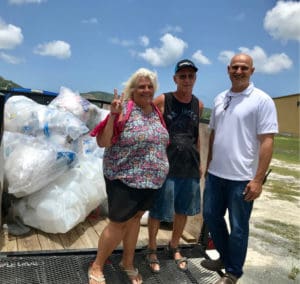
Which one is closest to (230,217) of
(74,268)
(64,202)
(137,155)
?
(137,155)

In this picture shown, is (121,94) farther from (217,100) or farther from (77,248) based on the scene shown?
(77,248)

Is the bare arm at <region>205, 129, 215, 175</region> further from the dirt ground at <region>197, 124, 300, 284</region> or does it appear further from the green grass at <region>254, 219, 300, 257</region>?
the green grass at <region>254, 219, 300, 257</region>

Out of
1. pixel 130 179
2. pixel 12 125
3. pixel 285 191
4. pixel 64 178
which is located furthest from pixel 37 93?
pixel 285 191

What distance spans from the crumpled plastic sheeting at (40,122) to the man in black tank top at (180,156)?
3.44ft

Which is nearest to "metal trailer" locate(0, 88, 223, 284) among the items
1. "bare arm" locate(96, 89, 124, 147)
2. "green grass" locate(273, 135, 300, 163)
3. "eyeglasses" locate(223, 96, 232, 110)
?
"bare arm" locate(96, 89, 124, 147)

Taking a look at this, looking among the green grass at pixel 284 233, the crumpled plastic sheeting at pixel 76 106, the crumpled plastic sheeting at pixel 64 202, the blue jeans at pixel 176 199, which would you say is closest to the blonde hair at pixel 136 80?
the blue jeans at pixel 176 199

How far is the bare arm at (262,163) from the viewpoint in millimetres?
2727

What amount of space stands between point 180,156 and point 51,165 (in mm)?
1027

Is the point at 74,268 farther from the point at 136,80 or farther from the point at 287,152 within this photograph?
the point at 287,152

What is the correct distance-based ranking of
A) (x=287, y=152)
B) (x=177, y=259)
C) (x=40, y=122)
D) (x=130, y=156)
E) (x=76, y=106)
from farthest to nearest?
(x=287, y=152)
(x=76, y=106)
(x=40, y=122)
(x=177, y=259)
(x=130, y=156)

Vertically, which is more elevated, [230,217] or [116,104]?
[116,104]

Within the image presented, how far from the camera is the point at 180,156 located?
292cm

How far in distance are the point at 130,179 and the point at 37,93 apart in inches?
101

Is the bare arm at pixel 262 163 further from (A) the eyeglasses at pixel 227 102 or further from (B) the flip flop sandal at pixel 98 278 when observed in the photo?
(B) the flip flop sandal at pixel 98 278
